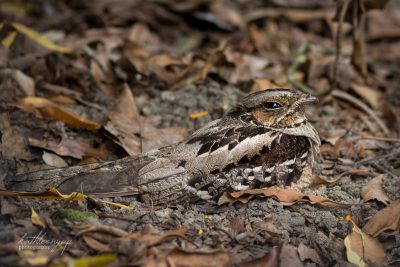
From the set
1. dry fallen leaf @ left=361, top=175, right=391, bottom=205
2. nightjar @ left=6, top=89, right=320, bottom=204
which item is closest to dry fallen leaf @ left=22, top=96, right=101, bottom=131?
nightjar @ left=6, top=89, right=320, bottom=204

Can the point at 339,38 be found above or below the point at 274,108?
above

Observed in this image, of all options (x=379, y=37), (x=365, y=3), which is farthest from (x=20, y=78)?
(x=379, y=37)


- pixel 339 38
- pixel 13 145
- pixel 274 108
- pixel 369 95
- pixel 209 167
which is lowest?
pixel 369 95

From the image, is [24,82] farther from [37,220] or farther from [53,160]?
[37,220]

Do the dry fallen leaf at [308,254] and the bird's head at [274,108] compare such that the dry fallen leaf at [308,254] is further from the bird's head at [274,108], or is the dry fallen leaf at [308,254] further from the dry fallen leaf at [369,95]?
the dry fallen leaf at [369,95]

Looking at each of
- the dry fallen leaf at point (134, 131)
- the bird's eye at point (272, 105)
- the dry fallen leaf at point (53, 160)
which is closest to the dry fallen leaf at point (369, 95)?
the bird's eye at point (272, 105)

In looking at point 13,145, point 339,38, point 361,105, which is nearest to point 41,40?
point 13,145

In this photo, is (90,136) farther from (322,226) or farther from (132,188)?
(322,226)
